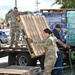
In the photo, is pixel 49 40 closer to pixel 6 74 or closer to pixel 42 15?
pixel 6 74

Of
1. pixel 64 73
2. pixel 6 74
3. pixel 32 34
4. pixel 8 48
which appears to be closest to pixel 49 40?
pixel 6 74

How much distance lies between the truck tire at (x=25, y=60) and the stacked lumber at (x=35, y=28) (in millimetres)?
1754

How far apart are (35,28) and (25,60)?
87.7 inches

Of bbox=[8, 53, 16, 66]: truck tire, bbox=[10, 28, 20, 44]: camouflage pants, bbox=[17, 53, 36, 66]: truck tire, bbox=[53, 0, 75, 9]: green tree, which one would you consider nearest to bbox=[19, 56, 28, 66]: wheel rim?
bbox=[17, 53, 36, 66]: truck tire

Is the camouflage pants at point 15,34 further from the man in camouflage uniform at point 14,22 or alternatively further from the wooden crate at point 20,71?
the wooden crate at point 20,71

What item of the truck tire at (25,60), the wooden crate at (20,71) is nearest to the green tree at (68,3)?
the truck tire at (25,60)

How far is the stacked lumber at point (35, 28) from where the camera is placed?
11.5 meters

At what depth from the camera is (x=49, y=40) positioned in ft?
31.6

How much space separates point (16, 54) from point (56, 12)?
260cm

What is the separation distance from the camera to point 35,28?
41.8 feet

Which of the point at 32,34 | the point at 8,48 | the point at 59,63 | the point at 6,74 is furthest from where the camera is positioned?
the point at 8,48


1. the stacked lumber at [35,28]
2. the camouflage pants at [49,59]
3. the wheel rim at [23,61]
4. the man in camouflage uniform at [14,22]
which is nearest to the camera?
the camouflage pants at [49,59]

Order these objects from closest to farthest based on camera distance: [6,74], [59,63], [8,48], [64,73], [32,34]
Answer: [6,74], [59,63], [32,34], [64,73], [8,48]

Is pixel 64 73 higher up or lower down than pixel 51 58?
lower down
